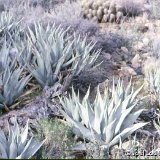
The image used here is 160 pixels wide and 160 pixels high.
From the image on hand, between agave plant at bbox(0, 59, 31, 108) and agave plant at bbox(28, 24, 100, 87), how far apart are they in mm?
299

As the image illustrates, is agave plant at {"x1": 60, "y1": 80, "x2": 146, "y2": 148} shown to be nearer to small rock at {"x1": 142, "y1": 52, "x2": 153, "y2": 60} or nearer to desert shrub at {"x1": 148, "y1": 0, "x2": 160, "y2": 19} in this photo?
small rock at {"x1": 142, "y1": 52, "x2": 153, "y2": 60}

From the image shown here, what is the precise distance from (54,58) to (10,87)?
1.03m

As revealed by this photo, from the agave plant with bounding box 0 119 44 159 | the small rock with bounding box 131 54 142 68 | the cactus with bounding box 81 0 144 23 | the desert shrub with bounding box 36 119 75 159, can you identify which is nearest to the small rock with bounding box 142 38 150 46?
the small rock with bounding box 131 54 142 68

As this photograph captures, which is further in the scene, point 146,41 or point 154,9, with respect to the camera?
point 154,9

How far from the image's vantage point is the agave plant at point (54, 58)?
520cm

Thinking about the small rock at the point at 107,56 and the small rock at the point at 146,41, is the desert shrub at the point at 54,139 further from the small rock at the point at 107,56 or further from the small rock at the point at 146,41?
the small rock at the point at 146,41

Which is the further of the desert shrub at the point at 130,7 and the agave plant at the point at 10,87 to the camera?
the desert shrub at the point at 130,7

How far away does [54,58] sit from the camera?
5.56 m

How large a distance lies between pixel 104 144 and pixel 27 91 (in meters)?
1.65

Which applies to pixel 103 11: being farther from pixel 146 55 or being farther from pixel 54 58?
pixel 54 58

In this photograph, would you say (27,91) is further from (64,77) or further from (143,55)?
(143,55)

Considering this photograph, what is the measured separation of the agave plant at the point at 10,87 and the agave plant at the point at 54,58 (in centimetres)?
30

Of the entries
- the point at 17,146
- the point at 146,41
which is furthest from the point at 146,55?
the point at 17,146

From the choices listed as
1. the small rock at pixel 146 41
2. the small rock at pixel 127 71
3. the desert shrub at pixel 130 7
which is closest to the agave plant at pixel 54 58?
the small rock at pixel 127 71
